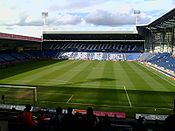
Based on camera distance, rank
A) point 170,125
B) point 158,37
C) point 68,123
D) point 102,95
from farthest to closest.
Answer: point 158,37 < point 102,95 < point 68,123 < point 170,125

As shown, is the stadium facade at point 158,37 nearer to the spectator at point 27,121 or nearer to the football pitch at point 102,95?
the football pitch at point 102,95

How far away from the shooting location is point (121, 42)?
349 ft

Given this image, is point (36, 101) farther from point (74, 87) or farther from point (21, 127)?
point (21, 127)

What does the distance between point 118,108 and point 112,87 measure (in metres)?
10.8

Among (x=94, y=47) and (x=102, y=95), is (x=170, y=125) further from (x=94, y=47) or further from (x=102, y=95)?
(x=94, y=47)

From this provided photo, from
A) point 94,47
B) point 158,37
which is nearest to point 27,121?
point 158,37

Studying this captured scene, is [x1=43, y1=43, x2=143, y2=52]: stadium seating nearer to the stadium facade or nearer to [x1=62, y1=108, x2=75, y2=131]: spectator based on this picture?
the stadium facade

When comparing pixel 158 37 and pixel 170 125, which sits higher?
pixel 158 37

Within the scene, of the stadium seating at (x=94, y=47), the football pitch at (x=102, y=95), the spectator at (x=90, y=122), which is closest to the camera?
the spectator at (x=90, y=122)

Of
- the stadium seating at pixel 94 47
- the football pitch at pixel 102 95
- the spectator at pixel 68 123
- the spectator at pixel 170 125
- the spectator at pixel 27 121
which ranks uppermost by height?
the stadium seating at pixel 94 47

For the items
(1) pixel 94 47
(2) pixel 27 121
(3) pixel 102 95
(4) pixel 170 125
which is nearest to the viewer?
(4) pixel 170 125

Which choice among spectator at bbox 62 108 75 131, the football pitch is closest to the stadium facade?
the football pitch

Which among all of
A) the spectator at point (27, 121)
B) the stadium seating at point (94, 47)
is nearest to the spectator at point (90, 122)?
the spectator at point (27, 121)

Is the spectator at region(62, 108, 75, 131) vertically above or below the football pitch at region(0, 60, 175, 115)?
above
